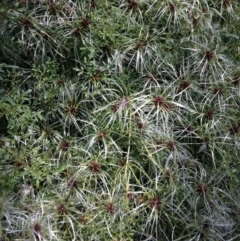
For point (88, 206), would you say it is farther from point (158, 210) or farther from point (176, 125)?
point (176, 125)

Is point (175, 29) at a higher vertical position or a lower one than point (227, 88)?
higher

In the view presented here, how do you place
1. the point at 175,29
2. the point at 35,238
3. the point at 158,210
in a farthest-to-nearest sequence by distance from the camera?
the point at 175,29
the point at 158,210
the point at 35,238

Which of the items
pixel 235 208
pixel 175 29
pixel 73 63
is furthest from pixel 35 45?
pixel 235 208

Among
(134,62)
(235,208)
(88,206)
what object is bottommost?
(235,208)

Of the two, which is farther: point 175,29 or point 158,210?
point 175,29

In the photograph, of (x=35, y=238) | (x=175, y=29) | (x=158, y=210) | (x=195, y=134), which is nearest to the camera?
(x=35, y=238)

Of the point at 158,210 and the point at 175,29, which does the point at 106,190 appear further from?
the point at 175,29
